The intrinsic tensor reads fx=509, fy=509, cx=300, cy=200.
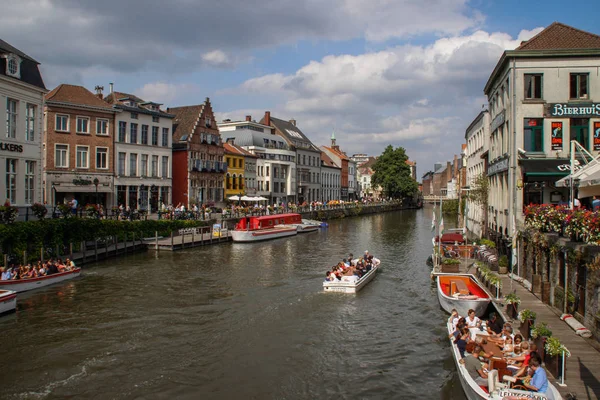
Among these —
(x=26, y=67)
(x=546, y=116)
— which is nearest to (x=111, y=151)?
(x=26, y=67)

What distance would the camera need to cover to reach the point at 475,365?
44.7 ft

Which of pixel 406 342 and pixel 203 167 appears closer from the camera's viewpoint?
pixel 406 342

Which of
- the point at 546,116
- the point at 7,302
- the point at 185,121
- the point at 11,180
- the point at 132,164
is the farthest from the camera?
the point at 185,121

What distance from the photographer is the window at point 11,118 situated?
30734mm

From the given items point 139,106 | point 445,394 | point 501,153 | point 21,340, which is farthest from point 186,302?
point 139,106

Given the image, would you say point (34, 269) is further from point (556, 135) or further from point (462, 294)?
point (556, 135)

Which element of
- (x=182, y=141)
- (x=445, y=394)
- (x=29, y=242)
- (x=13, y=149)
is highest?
(x=182, y=141)

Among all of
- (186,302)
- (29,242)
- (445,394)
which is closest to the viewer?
(445,394)

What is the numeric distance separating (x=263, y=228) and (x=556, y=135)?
1244 inches

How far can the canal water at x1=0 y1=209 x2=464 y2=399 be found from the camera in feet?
48.1

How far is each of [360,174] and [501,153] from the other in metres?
137

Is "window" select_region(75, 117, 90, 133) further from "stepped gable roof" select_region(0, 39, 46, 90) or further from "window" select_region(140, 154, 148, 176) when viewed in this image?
"stepped gable roof" select_region(0, 39, 46, 90)

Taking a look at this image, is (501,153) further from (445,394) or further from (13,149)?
(13,149)

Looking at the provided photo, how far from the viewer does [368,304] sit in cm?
2427
